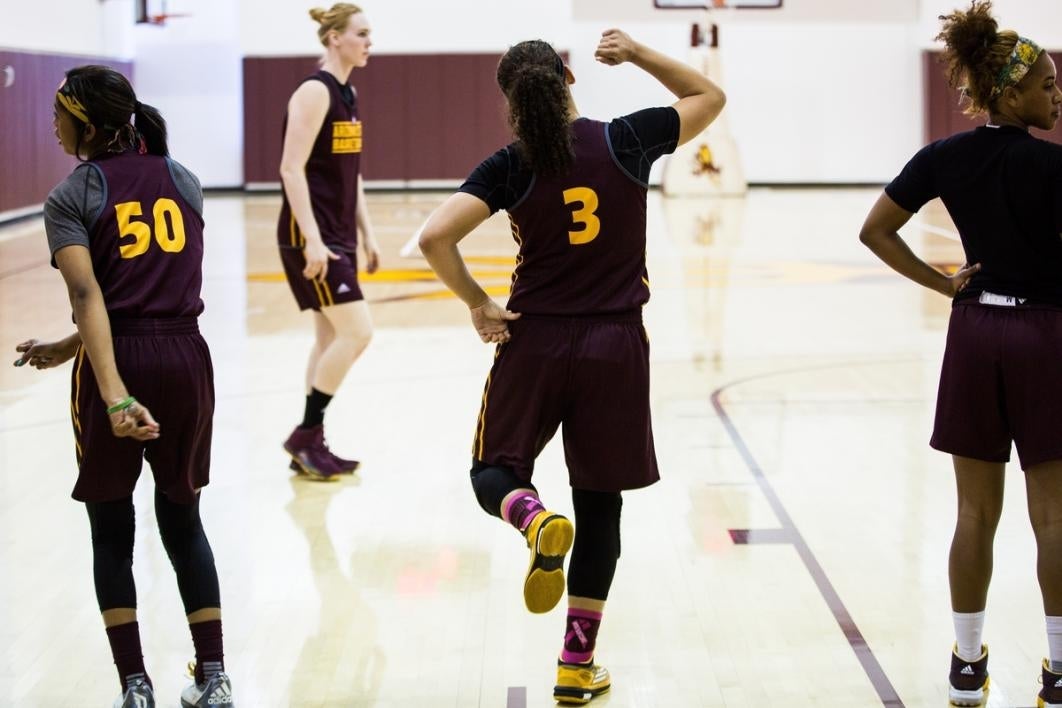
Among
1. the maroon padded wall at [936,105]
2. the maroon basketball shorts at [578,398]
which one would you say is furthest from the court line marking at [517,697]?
the maroon padded wall at [936,105]

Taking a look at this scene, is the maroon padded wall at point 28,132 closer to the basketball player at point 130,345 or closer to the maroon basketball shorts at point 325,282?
the maroon basketball shorts at point 325,282

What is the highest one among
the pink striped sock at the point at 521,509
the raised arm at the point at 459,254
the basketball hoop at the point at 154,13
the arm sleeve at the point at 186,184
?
the basketball hoop at the point at 154,13

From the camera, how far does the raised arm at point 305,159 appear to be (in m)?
5.45

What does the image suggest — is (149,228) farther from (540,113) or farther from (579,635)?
(579,635)

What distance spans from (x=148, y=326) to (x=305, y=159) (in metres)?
2.51

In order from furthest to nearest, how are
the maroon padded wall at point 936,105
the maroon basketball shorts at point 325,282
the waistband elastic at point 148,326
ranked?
the maroon padded wall at point 936,105 → the maroon basketball shorts at point 325,282 → the waistband elastic at point 148,326

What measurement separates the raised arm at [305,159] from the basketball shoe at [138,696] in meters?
2.50

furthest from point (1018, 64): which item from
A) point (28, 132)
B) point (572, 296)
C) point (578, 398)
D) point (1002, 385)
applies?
point (28, 132)

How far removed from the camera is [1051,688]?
3.20 m

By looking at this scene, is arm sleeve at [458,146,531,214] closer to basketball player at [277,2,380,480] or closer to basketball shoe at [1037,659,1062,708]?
basketball shoe at [1037,659,1062,708]

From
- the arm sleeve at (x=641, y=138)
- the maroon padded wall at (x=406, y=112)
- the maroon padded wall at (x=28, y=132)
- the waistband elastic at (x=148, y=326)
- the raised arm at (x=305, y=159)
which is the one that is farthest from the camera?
the maroon padded wall at (x=406, y=112)

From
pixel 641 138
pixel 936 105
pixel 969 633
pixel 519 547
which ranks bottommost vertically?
pixel 519 547

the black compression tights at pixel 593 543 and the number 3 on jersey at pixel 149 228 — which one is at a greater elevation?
the number 3 on jersey at pixel 149 228

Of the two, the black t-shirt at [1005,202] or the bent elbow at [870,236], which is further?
the bent elbow at [870,236]
